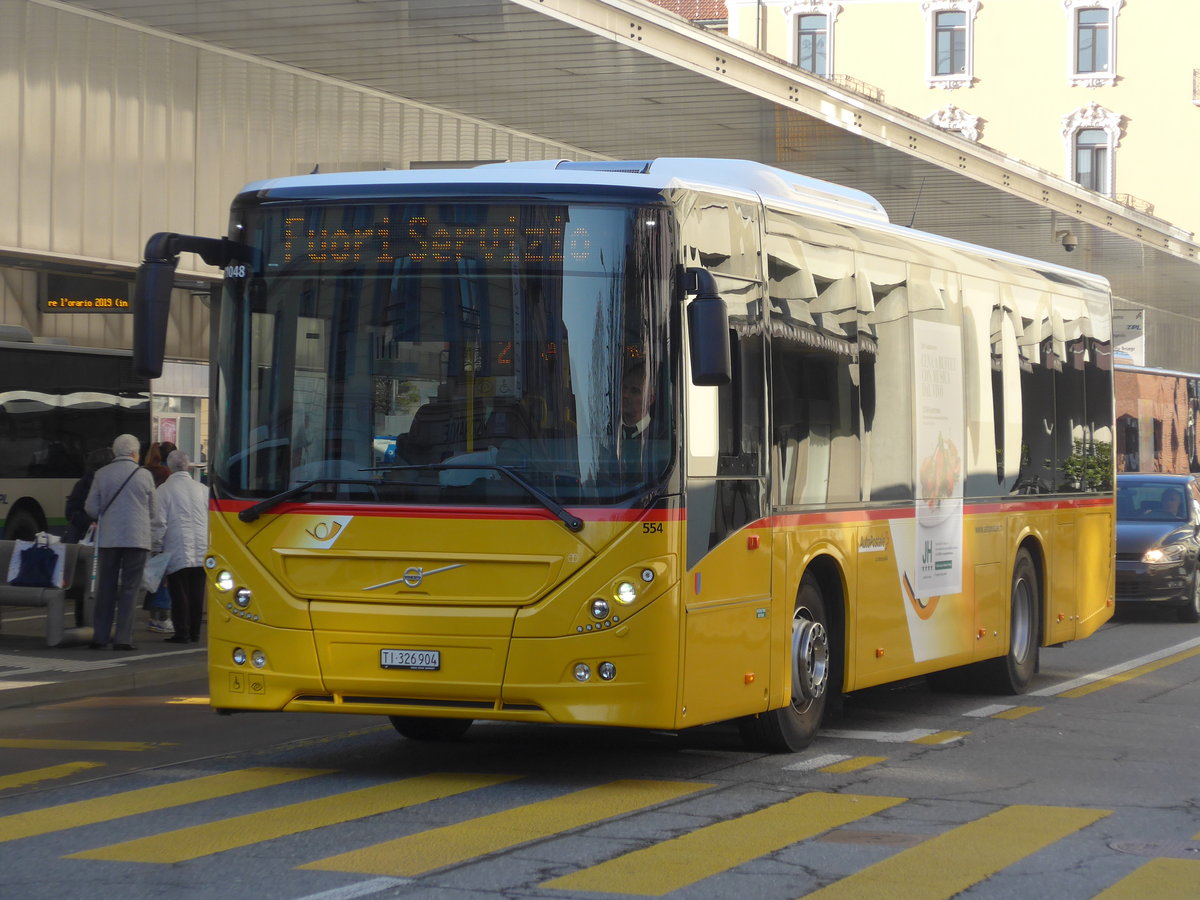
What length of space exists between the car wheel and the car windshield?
3.01 ft

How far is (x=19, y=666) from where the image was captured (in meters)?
14.2

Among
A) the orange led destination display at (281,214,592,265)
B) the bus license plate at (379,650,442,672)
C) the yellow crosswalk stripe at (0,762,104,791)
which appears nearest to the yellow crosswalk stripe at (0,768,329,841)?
the yellow crosswalk stripe at (0,762,104,791)

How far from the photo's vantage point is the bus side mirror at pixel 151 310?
871cm

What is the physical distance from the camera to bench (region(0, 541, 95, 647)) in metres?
15.5

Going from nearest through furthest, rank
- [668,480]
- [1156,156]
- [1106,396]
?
1. [668,480]
2. [1106,396]
3. [1156,156]

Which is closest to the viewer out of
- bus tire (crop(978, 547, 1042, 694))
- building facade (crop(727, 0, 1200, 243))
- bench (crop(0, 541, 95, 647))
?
bus tire (crop(978, 547, 1042, 694))

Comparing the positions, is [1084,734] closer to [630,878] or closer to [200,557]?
[630,878]

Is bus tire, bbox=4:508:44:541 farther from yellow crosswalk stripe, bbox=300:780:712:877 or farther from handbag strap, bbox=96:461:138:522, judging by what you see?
yellow crosswalk stripe, bbox=300:780:712:877

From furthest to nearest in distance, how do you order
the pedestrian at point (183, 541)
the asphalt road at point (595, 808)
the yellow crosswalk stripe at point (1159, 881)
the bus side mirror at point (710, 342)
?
the pedestrian at point (183, 541) < the bus side mirror at point (710, 342) < the asphalt road at point (595, 808) < the yellow crosswalk stripe at point (1159, 881)

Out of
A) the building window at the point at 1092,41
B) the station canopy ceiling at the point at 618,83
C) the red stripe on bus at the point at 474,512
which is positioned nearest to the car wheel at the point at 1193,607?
the station canopy ceiling at the point at 618,83

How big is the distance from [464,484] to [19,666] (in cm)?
680

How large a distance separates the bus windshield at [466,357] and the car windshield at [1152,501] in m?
14.7

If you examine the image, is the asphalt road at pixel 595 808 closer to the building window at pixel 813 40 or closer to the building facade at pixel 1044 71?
the building facade at pixel 1044 71

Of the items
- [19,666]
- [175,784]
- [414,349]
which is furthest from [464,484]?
[19,666]
